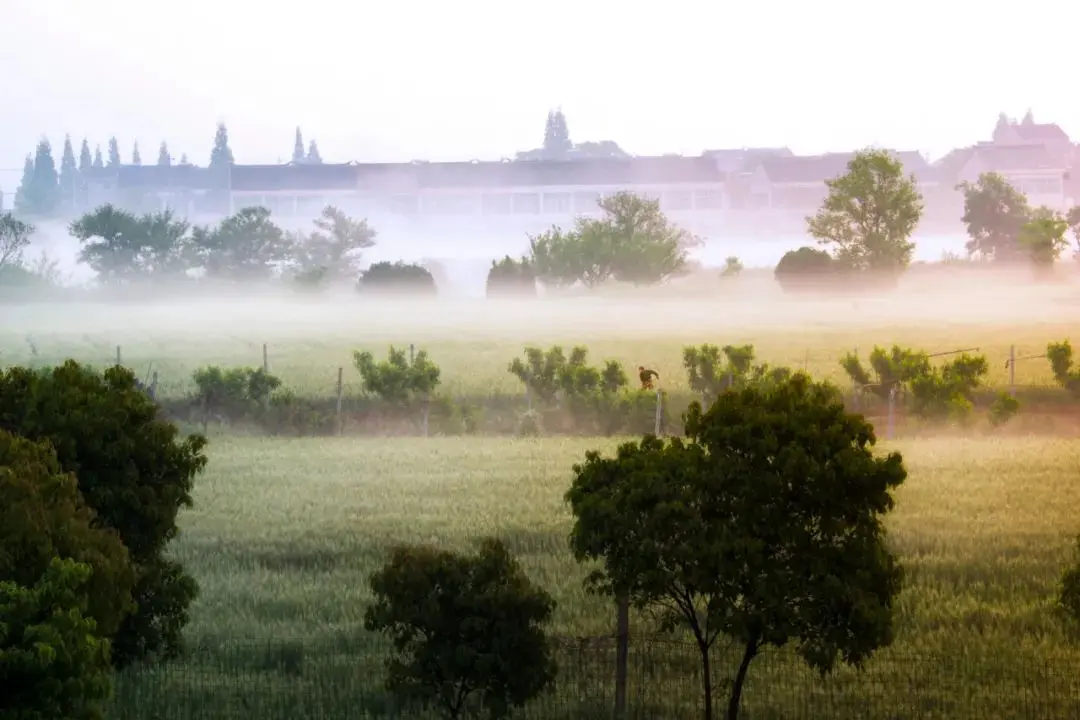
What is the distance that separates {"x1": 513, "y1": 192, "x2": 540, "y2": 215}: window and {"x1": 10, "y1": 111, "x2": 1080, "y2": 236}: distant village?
26 mm

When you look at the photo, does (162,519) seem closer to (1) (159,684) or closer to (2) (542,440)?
(1) (159,684)

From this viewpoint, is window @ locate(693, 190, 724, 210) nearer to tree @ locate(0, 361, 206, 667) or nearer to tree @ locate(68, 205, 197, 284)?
tree @ locate(68, 205, 197, 284)

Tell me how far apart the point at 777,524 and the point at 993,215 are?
25582 mm

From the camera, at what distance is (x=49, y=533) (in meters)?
9.24

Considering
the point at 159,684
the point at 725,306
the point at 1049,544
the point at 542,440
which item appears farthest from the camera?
the point at 725,306

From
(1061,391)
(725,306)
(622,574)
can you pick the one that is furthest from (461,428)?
(622,574)

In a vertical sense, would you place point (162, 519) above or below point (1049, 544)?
above

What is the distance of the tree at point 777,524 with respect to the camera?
10.4 metres

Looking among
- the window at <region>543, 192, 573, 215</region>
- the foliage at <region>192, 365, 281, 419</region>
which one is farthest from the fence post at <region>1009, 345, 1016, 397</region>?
the foliage at <region>192, 365, 281, 419</region>

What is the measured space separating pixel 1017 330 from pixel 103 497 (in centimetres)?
2497

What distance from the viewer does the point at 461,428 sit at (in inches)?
1137

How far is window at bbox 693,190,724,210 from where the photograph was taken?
36938 millimetres

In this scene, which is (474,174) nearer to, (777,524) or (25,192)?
(25,192)

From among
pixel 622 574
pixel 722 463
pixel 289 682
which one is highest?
pixel 722 463
